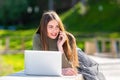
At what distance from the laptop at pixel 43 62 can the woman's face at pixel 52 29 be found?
517 mm

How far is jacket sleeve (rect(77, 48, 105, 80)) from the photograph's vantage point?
5.56 m

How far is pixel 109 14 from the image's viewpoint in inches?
1972

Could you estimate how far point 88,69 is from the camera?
561 cm

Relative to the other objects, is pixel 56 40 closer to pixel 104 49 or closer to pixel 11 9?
pixel 104 49

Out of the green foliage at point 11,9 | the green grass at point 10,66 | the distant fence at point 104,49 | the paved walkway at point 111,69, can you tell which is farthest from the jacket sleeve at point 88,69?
the green foliage at point 11,9

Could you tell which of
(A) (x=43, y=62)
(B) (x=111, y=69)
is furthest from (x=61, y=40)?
(B) (x=111, y=69)

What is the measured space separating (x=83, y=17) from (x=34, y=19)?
18.5 metres

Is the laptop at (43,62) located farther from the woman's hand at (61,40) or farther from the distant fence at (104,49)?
the distant fence at (104,49)

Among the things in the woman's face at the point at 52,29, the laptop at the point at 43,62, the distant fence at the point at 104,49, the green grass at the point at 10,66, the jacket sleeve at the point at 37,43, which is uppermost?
the woman's face at the point at 52,29

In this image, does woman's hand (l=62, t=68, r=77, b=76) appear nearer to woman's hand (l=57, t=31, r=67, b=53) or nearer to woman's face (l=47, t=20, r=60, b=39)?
woman's hand (l=57, t=31, r=67, b=53)

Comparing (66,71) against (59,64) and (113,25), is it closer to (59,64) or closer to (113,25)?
(59,64)

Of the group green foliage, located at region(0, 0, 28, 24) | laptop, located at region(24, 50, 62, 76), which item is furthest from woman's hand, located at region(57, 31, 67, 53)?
green foliage, located at region(0, 0, 28, 24)

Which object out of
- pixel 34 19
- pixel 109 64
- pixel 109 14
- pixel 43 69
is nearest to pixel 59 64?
pixel 43 69

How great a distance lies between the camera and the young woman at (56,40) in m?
5.55
